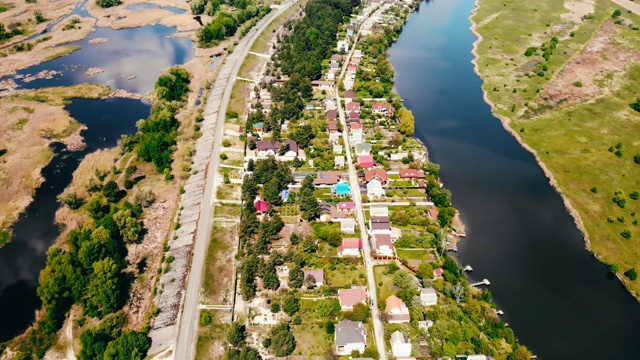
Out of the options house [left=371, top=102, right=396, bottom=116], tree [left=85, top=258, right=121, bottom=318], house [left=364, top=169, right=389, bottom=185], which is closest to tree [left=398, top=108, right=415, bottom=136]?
Result: house [left=371, top=102, right=396, bottom=116]

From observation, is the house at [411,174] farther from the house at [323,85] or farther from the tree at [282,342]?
the house at [323,85]

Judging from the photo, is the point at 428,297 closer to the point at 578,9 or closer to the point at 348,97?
the point at 348,97

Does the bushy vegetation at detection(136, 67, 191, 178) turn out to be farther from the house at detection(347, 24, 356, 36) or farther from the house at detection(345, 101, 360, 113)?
the house at detection(347, 24, 356, 36)

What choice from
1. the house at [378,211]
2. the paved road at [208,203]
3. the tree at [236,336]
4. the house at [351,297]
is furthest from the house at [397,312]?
the paved road at [208,203]

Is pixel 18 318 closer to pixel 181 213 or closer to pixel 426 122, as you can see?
pixel 181 213

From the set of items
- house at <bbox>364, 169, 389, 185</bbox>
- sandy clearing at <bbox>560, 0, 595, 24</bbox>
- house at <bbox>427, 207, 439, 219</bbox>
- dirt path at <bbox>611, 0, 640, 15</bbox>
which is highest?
dirt path at <bbox>611, 0, 640, 15</bbox>

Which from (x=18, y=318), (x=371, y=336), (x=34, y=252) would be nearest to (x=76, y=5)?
(x=34, y=252)

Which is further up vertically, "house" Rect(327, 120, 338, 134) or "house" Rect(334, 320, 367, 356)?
"house" Rect(327, 120, 338, 134)
